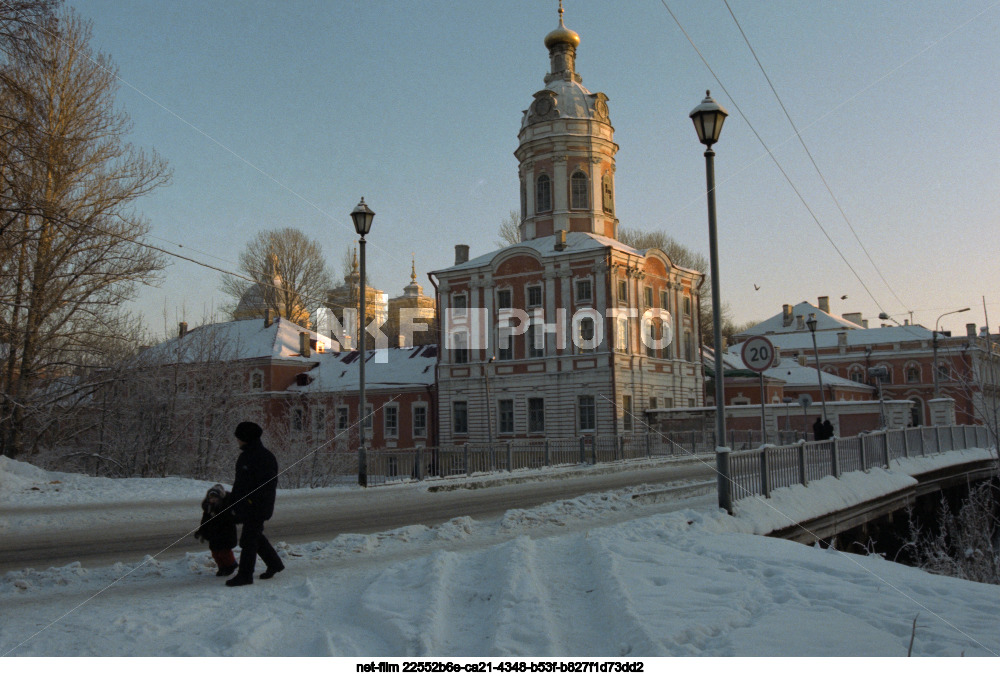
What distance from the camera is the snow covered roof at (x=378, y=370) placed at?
50312mm

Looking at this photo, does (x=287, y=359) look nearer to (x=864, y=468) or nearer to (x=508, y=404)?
(x=508, y=404)

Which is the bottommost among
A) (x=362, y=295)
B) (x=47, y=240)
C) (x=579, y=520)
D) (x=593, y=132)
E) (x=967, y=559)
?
(x=967, y=559)

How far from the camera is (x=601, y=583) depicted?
22.5 feet

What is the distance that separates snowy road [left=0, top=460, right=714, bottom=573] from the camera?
9.83 metres

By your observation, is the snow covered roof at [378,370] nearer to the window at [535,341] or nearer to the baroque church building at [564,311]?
the baroque church building at [564,311]

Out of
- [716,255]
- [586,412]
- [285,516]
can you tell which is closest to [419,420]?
[586,412]

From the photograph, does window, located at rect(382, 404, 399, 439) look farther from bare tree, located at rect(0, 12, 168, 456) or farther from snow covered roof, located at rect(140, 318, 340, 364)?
bare tree, located at rect(0, 12, 168, 456)

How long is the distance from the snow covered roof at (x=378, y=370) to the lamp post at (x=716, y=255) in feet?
127

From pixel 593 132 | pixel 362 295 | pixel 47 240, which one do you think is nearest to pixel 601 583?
pixel 362 295

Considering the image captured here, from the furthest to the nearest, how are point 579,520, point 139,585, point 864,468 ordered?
1. point 864,468
2. point 579,520
3. point 139,585

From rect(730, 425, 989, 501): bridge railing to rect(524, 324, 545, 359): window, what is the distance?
23.3 metres

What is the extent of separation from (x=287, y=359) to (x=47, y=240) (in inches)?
1284

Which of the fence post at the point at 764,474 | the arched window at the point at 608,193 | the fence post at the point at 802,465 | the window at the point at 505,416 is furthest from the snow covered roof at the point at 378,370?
the fence post at the point at 764,474

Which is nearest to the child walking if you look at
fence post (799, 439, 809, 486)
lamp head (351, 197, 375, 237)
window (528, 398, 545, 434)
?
fence post (799, 439, 809, 486)
